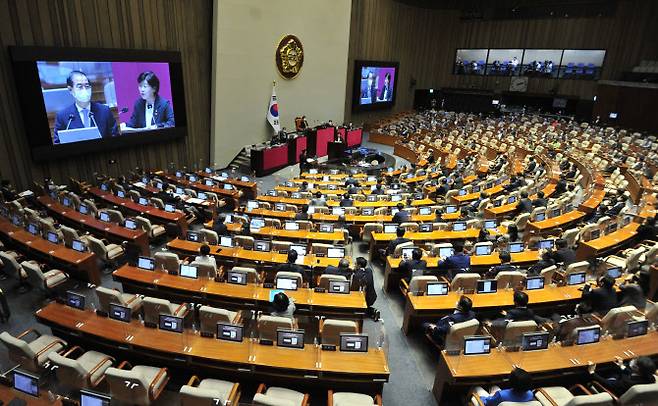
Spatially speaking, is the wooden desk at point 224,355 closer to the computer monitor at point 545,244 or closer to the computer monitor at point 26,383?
the computer monitor at point 26,383

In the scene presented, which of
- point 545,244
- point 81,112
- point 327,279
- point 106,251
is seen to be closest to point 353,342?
point 327,279

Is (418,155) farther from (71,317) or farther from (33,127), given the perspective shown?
(71,317)

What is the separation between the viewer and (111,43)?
48.5 ft

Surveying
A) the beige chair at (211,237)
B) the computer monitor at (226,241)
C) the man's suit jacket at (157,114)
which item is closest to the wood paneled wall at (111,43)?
the man's suit jacket at (157,114)

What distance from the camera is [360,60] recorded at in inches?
1177

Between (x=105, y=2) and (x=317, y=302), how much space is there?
549 inches

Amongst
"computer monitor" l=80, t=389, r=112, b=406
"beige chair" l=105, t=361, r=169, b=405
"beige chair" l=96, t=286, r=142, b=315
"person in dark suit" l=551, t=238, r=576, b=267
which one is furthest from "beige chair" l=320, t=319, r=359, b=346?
"person in dark suit" l=551, t=238, r=576, b=267

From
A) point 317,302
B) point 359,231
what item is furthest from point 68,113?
point 317,302

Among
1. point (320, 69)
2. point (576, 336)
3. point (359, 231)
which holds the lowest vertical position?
point (359, 231)

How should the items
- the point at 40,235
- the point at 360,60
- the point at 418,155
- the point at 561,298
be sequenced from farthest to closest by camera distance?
the point at 360,60, the point at 418,155, the point at 40,235, the point at 561,298

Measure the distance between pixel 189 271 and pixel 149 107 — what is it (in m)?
11.4

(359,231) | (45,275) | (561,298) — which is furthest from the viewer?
(359,231)

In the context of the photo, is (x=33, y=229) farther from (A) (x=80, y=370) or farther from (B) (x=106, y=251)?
(A) (x=80, y=370)

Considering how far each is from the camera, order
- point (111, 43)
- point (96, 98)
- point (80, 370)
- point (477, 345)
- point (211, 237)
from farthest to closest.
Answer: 1. point (111, 43)
2. point (96, 98)
3. point (211, 237)
4. point (477, 345)
5. point (80, 370)
